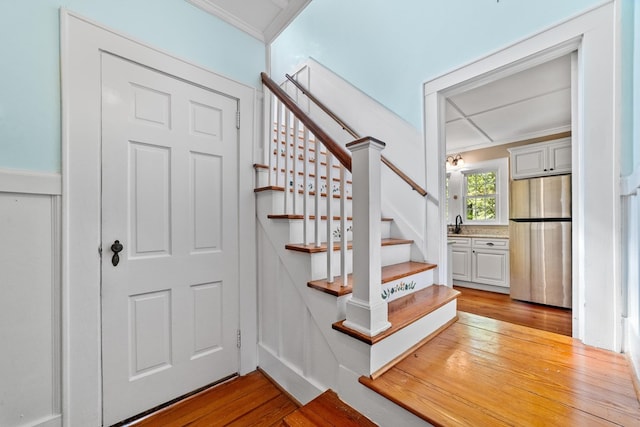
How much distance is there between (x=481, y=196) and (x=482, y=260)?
1183mm

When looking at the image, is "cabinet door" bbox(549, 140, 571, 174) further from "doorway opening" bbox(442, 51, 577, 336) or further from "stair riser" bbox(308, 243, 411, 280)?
"stair riser" bbox(308, 243, 411, 280)

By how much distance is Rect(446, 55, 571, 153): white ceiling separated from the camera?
2.22 m

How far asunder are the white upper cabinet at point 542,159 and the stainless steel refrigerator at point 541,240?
133 mm

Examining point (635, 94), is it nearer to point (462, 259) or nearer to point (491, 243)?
point (491, 243)

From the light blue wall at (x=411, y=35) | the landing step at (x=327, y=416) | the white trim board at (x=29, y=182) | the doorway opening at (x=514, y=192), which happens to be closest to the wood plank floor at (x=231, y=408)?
the landing step at (x=327, y=416)

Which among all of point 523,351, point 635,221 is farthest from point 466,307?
point 635,221

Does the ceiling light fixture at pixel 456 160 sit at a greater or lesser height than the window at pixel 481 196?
greater

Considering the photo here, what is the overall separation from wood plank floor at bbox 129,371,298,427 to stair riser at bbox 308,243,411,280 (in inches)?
29.6

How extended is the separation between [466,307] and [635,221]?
203 cm

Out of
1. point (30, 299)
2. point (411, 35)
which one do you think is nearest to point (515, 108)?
point (411, 35)

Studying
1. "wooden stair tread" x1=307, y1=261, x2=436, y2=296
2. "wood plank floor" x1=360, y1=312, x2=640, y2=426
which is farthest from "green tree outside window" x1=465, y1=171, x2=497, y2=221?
"wood plank floor" x1=360, y1=312, x2=640, y2=426

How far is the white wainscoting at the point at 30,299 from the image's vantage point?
1.06m

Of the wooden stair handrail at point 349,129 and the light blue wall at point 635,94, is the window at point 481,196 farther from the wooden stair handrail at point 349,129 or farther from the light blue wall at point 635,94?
the light blue wall at point 635,94

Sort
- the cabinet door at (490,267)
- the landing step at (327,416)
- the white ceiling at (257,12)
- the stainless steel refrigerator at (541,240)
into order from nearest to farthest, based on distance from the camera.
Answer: the landing step at (327,416), the white ceiling at (257,12), the stainless steel refrigerator at (541,240), the cabinet door at (490,267)
